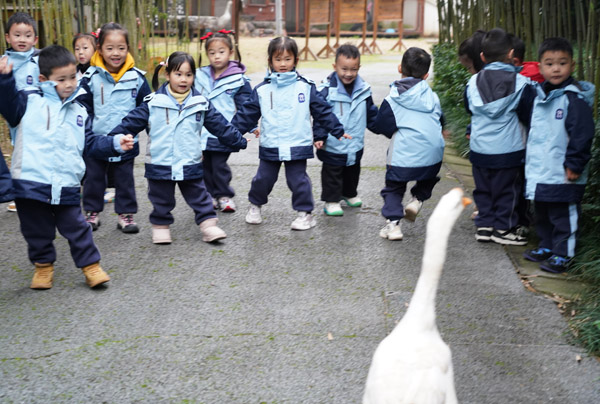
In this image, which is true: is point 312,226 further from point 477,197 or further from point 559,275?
point 559,275

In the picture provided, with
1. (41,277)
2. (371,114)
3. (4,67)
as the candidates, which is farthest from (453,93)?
(4,67)

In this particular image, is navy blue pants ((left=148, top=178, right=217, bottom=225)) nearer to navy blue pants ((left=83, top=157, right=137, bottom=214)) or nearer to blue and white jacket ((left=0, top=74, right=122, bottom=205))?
navy blue pants ((left=83, top=157, right=137, bottom=214))

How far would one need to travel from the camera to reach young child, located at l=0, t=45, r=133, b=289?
403 centimetres

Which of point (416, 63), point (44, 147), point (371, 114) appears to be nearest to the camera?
point (44, 147)

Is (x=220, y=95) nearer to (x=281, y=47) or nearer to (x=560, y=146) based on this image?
(x=281, y=47)

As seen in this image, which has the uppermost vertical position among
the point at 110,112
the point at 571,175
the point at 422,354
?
the point at 110,112

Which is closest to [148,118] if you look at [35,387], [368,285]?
[368,285]

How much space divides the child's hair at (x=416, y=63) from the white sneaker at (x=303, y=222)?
4.19 ft

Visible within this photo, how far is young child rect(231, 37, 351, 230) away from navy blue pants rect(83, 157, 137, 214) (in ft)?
2.97

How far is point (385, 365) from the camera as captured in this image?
2.47m

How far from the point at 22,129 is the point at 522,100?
3.17 m

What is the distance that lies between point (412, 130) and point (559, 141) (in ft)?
3.47

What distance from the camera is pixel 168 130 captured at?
191 inches

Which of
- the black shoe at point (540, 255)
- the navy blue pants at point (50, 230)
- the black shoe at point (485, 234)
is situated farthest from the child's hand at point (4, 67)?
the black shoe at point (540, 255)
